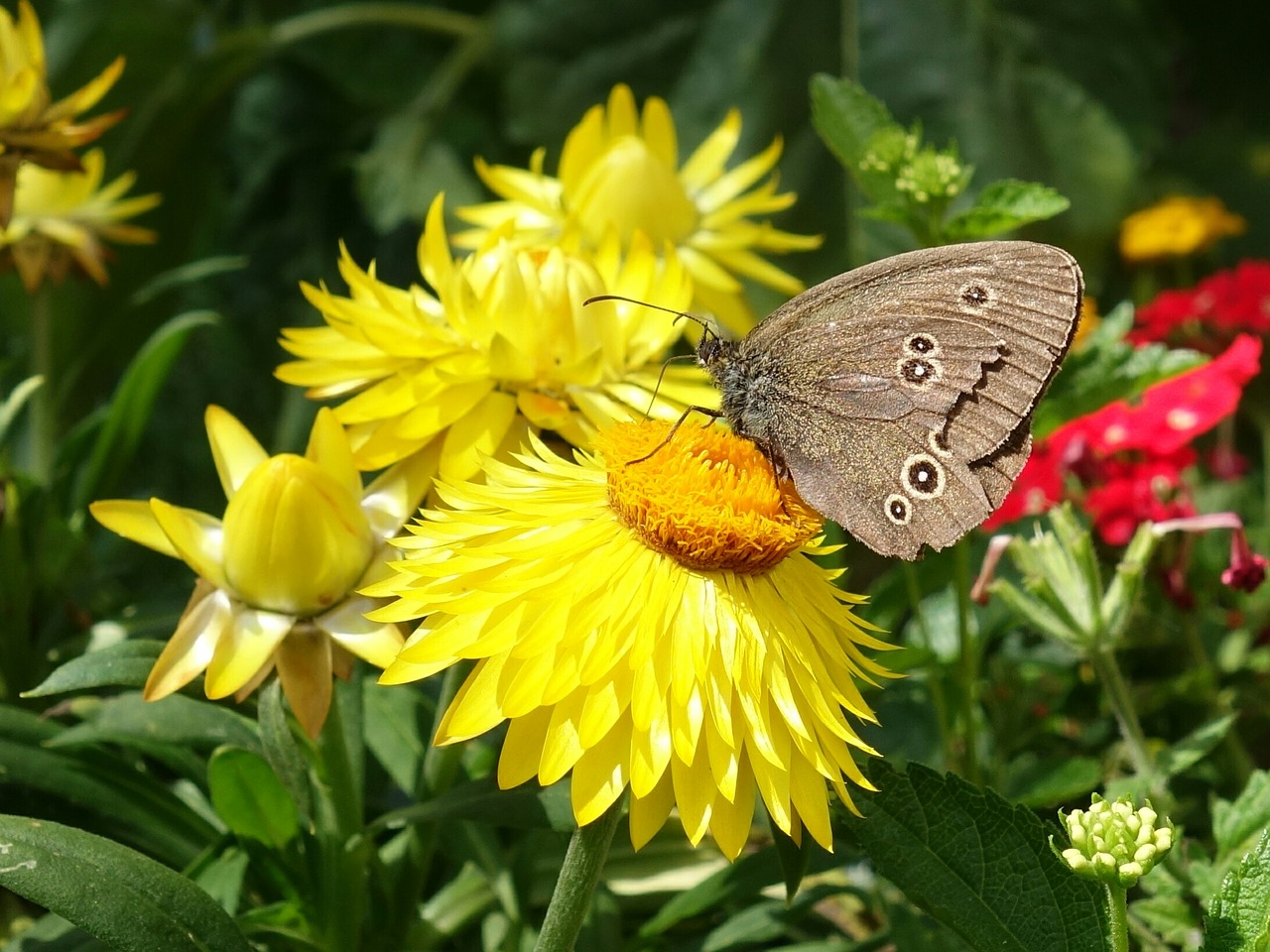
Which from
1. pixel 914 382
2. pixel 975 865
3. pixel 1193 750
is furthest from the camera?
pixel 1193 750

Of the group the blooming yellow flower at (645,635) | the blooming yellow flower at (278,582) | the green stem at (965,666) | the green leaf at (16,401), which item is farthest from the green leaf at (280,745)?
the green stem at (965,666)

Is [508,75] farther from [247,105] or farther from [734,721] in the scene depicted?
[734,721]

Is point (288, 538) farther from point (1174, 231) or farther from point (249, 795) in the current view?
point (1174, 231)

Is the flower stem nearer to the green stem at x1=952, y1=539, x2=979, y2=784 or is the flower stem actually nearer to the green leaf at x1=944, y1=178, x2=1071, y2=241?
the green stem at x1=952, y1=539, x2=979, y2=784

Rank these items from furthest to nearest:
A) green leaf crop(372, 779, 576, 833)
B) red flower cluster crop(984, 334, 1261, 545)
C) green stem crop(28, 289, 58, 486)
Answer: green stem crop(28, 289, 58, 486)
red flower cluster crop(984, 334, 1261, 545)
green leaf crop(372, 779, 576, 833)

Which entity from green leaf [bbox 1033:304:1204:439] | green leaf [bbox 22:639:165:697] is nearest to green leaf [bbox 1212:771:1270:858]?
green leaf [bbox 1033:304:1204:439]

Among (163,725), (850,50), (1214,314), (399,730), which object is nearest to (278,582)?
(163,725)

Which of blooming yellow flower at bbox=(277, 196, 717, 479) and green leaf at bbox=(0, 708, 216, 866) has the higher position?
blooming yellow flower at bbox=(277, 196, 717, 479)

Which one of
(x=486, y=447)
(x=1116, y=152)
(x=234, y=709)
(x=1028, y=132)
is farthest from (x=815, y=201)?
(x=234, y=709)
